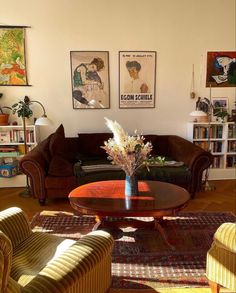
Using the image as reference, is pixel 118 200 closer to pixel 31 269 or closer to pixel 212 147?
pixel 31 269

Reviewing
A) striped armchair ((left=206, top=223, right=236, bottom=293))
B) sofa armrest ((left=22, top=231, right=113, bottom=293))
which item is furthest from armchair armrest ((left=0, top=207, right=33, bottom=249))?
striped armchair ((left=206, top=223, right=236, bottom=293))

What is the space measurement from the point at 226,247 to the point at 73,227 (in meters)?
1.73

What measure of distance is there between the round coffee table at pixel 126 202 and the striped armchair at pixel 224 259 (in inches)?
22.5

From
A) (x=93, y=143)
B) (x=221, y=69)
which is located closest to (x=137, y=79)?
(x=93, y=143)

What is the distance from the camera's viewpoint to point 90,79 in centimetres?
449

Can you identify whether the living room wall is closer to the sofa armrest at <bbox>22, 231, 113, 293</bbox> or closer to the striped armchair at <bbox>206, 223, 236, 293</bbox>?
the striped armchair at <bbox>206, 223, 236, 293</bbox>

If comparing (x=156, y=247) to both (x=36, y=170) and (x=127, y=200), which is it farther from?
(x=36, y=170)

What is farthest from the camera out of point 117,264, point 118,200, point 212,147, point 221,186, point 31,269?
point 212,147

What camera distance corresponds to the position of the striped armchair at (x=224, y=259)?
1.76m

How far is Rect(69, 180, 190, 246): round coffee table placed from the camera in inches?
92.7

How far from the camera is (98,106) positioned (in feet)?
15.1

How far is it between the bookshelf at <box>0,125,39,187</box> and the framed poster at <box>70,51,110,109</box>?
2.67ft

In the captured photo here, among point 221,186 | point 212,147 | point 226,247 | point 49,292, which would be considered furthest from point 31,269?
point 212,147

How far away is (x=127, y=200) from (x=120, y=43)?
282cm
